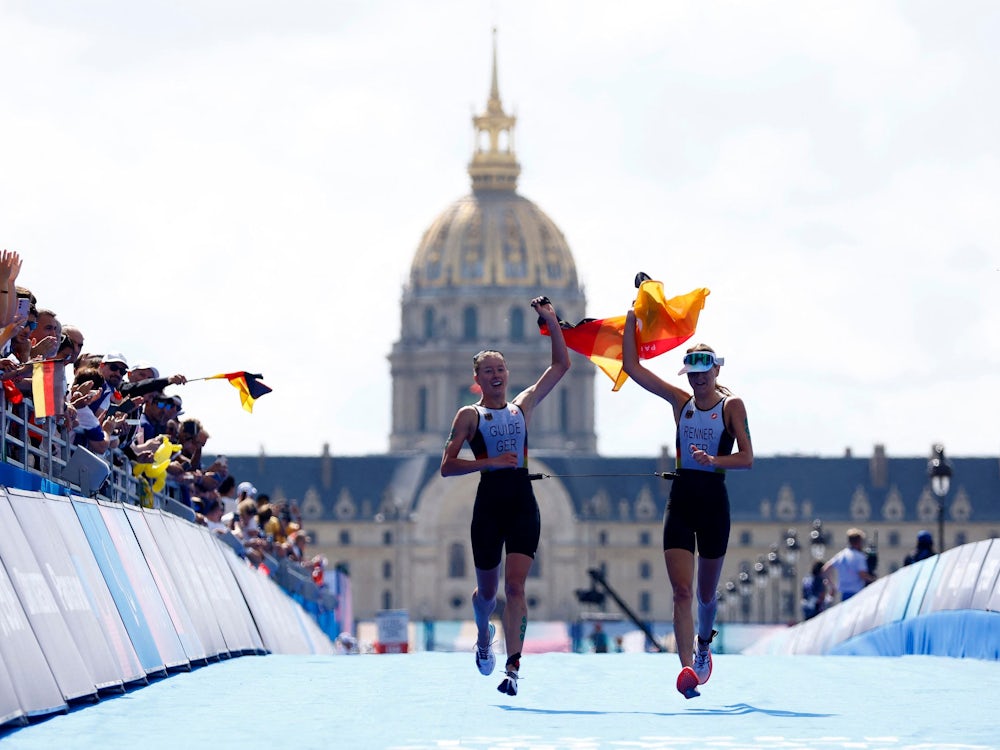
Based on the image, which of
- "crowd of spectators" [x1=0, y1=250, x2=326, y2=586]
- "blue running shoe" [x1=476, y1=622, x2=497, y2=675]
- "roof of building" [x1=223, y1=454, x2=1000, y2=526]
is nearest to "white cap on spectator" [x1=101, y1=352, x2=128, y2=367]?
"crowd of spectators" [x1=0, y1=250, x2=326, y2=586]

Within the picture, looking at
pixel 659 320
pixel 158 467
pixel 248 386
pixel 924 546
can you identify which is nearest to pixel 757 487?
pixel 924 546

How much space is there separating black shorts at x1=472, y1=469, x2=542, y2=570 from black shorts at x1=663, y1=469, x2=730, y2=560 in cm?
78

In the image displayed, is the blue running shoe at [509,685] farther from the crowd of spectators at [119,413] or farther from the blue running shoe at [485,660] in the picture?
the crowd of spectators at [119,413]

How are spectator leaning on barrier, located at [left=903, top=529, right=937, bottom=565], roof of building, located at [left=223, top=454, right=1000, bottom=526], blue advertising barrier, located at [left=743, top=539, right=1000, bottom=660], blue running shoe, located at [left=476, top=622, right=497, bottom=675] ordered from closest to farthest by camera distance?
1. blue running shoe, located at [left=476, top=622, right=497, bottom=675]
2. blue advertising barrier, located at [left=743, top=539, right=1000, bottom=660]
3. spectator leaning on barrier, located at [left=903, top=529, right=937, bottom=565]
4. roof of building, located at [left=223, top=454, right=1000, bottom=526]

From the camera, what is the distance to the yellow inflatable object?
2184 centimetres

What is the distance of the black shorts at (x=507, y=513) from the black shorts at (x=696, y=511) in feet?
2.57

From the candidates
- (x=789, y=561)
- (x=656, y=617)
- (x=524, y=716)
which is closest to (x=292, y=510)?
(x=789, y=561)

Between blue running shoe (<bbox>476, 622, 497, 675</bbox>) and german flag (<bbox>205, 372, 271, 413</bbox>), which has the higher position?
german flag (<bbox>205, 372, 271, 413</bbox>)

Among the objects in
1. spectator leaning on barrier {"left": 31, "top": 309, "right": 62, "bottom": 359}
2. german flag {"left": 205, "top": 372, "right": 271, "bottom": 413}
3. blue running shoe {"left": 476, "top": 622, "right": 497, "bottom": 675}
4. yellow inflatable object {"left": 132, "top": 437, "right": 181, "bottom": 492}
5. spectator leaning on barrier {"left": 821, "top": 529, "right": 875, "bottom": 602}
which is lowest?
blue running shoe {"left": 476, "top": 622, "right": 497, "bottom": 675}

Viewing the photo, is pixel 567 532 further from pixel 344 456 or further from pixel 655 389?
pixel 655 389

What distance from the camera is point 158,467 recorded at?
22234 mm

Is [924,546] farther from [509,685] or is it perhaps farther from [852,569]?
[509,685]

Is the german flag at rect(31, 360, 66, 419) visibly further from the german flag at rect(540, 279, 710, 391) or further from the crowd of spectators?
the german flag at rect(540, 279, 710, 391)

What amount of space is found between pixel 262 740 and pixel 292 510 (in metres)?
36.5
